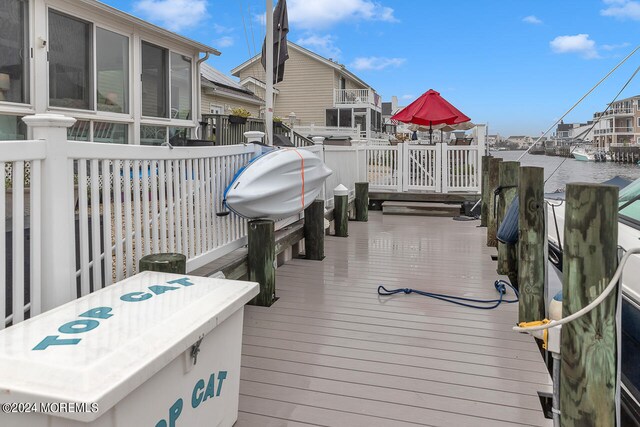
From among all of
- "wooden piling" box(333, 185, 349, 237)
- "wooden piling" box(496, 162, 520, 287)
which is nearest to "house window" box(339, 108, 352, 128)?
"wooden piling" box(333, 185, 349, 237)

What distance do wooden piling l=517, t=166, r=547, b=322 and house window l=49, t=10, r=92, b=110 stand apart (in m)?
5.97

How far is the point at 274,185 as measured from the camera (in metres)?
4.04

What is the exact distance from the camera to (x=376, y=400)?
231cm

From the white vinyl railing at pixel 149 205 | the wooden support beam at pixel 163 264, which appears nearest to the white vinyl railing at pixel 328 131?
the white vinyl railing at pixel 149 205

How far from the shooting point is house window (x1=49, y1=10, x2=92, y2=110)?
6270 millimetres

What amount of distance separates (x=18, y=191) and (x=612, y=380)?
7.80ft

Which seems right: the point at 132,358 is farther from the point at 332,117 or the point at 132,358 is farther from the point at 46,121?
the point at 332,117

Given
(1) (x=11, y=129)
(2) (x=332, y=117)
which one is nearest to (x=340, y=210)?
(1) (x=11, y=129)

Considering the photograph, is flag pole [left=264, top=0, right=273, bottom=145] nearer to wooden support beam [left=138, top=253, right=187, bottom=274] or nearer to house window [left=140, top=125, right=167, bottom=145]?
wooden support beam [left=138, top=253, right=187, bottom=274]

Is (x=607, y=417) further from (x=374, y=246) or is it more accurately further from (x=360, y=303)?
(x=374, y=246)

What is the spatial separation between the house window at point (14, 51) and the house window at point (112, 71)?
44.4 inches

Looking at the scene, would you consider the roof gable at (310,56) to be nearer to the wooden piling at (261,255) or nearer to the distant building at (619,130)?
the wooden piling at (261,255)

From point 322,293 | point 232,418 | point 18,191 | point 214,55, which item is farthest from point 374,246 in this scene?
point 214,55

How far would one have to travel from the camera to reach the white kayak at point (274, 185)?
11.9 feet
